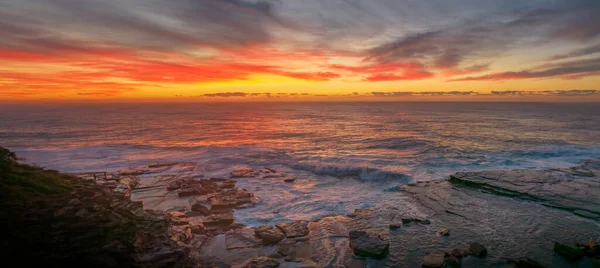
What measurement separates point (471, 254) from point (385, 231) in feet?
11.6

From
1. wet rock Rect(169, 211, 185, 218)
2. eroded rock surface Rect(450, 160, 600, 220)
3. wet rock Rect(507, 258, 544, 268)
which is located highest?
eroded rock surface Rect(450, 160, 600, 220)

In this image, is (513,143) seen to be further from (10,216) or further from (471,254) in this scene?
(10,216)

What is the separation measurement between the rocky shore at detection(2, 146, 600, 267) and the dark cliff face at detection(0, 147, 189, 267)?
1.8 inches

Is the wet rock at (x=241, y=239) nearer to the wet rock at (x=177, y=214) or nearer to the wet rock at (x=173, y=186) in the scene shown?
the wet rock at (x=177, y=214)

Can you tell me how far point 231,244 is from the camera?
39.7 ft

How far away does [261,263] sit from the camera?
1049cm

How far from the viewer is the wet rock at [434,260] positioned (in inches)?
405

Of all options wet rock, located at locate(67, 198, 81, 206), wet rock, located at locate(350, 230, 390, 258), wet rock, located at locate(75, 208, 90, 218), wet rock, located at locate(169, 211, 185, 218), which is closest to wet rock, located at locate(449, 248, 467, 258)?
wet rock, located at locate(350, 230, 390, 258)

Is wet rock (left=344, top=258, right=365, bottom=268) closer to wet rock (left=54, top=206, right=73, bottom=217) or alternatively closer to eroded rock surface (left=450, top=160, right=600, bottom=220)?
wet rock (left=54, top=206, right=73, bottom=217)

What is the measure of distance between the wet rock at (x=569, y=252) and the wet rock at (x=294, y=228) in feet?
33.3

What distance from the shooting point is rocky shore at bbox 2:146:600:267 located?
9914 mm

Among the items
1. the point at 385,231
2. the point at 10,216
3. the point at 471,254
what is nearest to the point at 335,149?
the point at 385,231

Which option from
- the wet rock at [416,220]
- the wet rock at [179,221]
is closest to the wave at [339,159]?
→ the wet rock at [416,220]

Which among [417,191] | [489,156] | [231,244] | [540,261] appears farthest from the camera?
[489,156]
